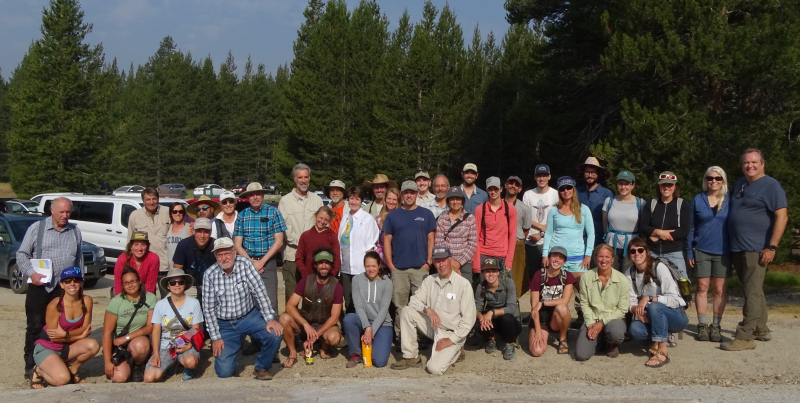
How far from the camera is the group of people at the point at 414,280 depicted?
22.9 feet

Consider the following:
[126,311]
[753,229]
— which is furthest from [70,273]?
[753,229]

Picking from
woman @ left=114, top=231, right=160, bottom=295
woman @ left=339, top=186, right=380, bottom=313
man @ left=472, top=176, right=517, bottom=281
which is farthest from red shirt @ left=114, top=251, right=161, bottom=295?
man @ left=472, top=176, right=517, bottom=281

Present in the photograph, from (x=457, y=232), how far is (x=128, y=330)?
152 inches

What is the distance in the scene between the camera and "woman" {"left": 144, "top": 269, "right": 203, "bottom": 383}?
6930 millimetres

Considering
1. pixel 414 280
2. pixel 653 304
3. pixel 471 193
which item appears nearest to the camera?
pixel 653 304

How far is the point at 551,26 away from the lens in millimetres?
19062

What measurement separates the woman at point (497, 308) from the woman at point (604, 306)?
75cm

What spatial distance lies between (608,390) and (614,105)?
12.0 m

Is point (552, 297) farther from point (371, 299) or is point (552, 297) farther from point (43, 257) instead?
point (43, 257)

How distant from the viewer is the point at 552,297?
7.36 m

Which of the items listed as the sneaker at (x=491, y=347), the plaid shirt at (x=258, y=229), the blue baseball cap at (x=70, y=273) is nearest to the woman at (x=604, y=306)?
the sneaker at (x=491, y=347)

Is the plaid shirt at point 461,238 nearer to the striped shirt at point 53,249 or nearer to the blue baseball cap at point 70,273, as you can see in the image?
the blue baseball cap at point 70,273

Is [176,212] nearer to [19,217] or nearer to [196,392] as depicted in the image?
[196,392]

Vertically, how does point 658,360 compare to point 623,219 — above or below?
below
